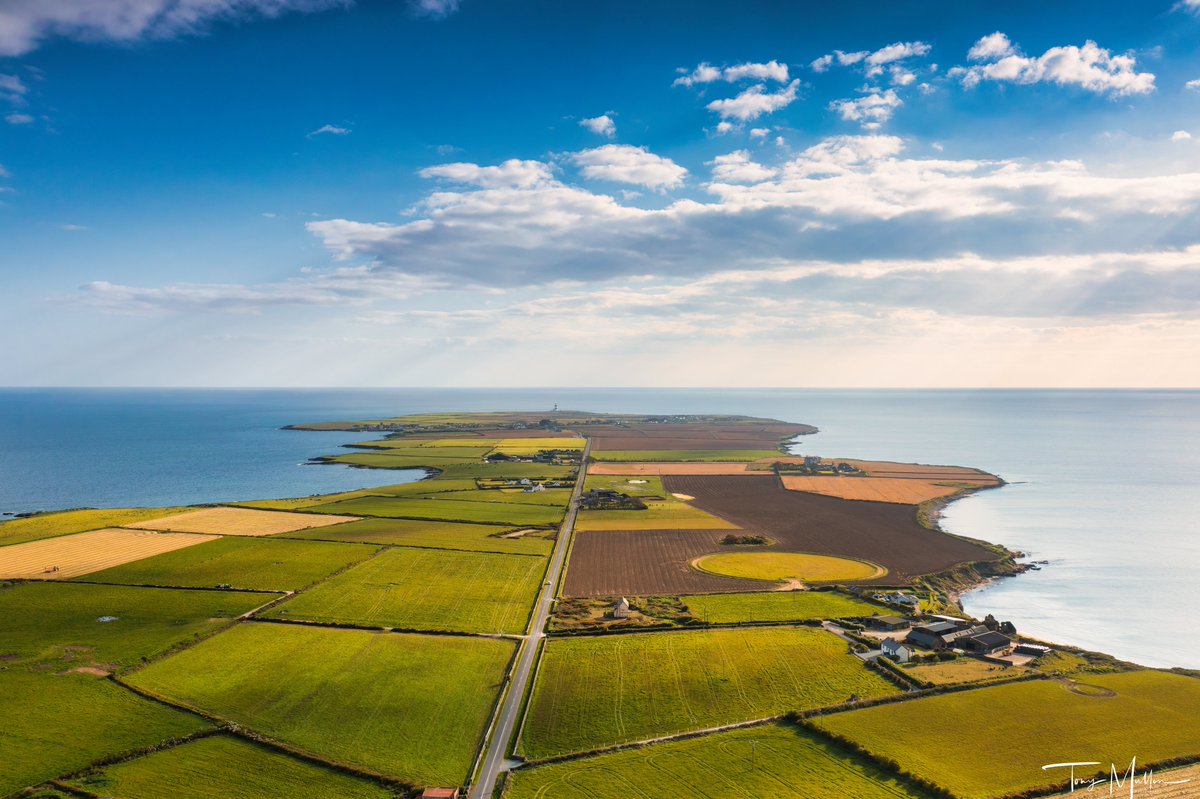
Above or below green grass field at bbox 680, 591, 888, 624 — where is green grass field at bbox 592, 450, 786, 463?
above

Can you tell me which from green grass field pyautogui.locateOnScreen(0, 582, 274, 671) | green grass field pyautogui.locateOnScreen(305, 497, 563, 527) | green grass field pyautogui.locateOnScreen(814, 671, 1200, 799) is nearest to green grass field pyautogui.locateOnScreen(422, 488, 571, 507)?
green grass field pyautogui.locateOnScreen(305, 497, 563, 527)

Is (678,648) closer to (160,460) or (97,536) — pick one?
(97,536)

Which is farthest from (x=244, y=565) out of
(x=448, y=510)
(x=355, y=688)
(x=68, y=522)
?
(x=68, y=522)

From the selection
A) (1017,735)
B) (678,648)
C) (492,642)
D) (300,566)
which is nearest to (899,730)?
(1017,735)

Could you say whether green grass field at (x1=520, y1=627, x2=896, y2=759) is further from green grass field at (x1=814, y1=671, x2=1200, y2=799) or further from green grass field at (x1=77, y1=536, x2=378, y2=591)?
green grass field at (x1=77, y1=536, x2=378, y2=591)

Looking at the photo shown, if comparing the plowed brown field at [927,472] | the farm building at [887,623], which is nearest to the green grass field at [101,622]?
the farm building at [887,623]

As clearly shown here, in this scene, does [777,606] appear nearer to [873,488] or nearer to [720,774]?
[720,774]

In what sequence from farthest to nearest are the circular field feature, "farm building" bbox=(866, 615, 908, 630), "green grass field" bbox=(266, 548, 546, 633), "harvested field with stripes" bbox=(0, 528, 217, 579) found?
1. the circular field feature
2. "harvested field with stripes" bbox=(0, 528, 217, 579)
3. "green grass field" bbox=(266, 548, 546, 633)
4. "farm building" bbox=(866, 615, 908, 630)
